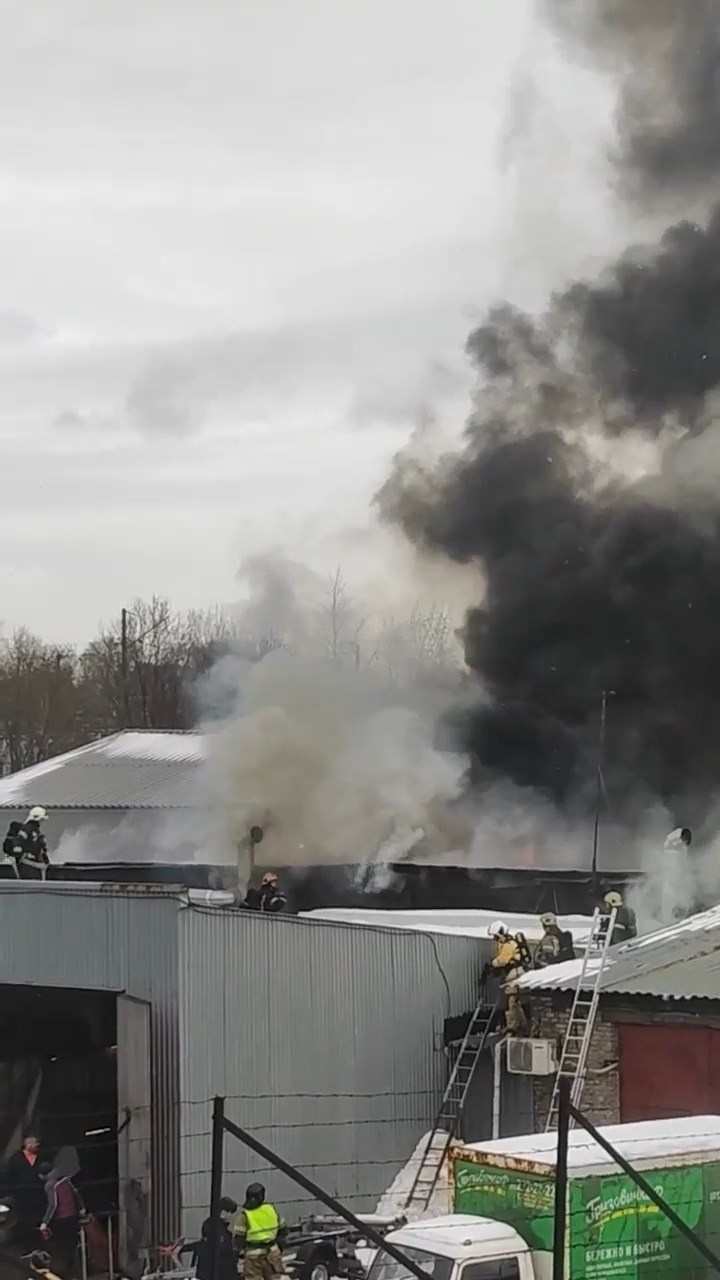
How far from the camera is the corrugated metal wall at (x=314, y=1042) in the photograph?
1502cm

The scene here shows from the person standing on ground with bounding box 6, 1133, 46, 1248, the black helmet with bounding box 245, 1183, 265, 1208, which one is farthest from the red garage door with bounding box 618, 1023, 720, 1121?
the person standing on ground with bounding box 6, 1133, 46, 1248

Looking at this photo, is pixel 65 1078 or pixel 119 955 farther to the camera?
pixel 65 1078

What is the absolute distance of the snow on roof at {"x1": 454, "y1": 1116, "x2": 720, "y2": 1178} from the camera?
1116 cm

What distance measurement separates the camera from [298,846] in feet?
104

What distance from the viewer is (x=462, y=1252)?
10.3 metres

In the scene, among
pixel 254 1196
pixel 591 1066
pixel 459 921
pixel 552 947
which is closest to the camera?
pixel 254 1196

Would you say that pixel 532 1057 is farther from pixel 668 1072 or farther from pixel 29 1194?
pixel 29 1194

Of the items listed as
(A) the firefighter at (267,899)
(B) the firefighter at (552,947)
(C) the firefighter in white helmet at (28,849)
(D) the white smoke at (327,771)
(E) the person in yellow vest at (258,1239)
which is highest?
(D) the white smoke at (327,771)

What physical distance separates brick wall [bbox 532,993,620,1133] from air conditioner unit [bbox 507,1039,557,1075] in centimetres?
19

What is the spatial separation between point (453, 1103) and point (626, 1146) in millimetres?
6209

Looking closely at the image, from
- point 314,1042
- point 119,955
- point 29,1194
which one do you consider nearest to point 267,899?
point 314,1042

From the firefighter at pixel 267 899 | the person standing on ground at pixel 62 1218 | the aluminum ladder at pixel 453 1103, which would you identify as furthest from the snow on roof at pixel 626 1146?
the firefighter at pixel 267 899

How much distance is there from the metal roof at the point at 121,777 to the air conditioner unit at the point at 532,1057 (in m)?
21.4

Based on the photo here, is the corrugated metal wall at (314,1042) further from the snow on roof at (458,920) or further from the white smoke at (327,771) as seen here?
the white smoke at (327,771)
